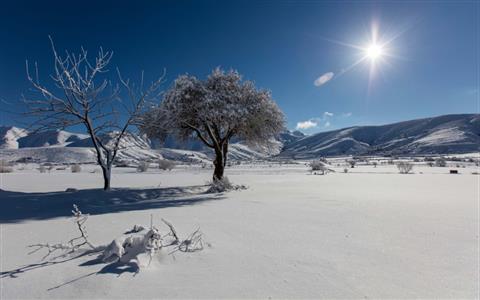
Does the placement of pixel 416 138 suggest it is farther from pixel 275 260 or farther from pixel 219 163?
pixel 275 260

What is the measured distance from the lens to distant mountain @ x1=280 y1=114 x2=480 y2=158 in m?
104

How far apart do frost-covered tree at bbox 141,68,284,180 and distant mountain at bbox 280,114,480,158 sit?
113m

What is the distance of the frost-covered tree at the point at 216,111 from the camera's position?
11.0 metres

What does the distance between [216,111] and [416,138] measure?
156 meters

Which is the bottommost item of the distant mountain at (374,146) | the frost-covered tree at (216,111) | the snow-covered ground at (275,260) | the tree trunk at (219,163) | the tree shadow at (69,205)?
the tree shadow at (69,205)

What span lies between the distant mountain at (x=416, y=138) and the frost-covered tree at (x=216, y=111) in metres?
113

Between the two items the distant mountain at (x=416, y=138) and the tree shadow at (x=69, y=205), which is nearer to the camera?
the tree shadow at (x=69, y=205)

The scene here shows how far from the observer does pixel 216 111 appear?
10.7 metres

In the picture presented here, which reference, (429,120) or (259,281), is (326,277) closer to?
(259,281)

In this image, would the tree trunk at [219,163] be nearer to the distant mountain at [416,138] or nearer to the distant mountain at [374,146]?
the distant mountain at [374,146]

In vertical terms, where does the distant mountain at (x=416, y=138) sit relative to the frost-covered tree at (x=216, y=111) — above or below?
above

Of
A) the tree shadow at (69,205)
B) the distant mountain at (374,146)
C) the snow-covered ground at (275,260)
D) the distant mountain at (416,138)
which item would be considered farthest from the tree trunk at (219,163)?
the distant mountain at (416,138)

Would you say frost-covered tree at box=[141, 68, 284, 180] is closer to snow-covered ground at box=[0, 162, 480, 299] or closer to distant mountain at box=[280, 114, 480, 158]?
snow-covered ground at box=[0, 162, 480, 299]

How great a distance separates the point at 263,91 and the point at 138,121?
614cm
